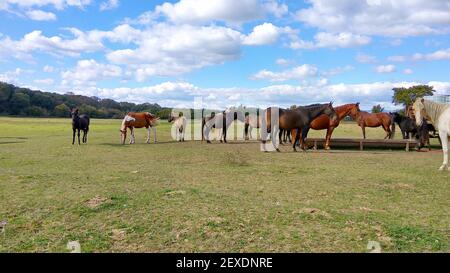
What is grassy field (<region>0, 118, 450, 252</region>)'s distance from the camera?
441cm

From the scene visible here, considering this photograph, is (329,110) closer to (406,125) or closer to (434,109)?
(434,109)

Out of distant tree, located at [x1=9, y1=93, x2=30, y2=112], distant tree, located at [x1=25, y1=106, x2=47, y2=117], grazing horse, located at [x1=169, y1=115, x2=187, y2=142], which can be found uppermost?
distant tree, located at [x1=9, y1=93, x2=30, y2=112]

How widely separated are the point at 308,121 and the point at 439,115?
606cm

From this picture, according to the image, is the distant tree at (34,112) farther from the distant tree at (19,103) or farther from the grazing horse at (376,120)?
the grazing horse at (376,120)

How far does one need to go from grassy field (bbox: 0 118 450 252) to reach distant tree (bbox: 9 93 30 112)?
266ft

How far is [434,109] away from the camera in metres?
10.8

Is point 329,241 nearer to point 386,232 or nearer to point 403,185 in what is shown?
point 386,232

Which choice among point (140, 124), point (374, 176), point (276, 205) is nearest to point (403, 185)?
point (374, 176)

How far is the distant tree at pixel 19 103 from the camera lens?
3101 inches

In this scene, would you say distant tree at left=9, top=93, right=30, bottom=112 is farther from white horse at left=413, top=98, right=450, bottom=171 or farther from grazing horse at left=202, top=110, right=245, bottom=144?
white horse at left=413, top=98, right=450, bottom=171

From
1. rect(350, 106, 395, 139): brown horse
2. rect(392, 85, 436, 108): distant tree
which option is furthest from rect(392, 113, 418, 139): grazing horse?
rect(392, 85, 436, 108): distant tree

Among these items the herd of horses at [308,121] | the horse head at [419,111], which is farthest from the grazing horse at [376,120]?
the horse head at [419,111]

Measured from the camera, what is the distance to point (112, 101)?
121750 mm

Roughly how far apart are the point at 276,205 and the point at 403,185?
3.81 metres
